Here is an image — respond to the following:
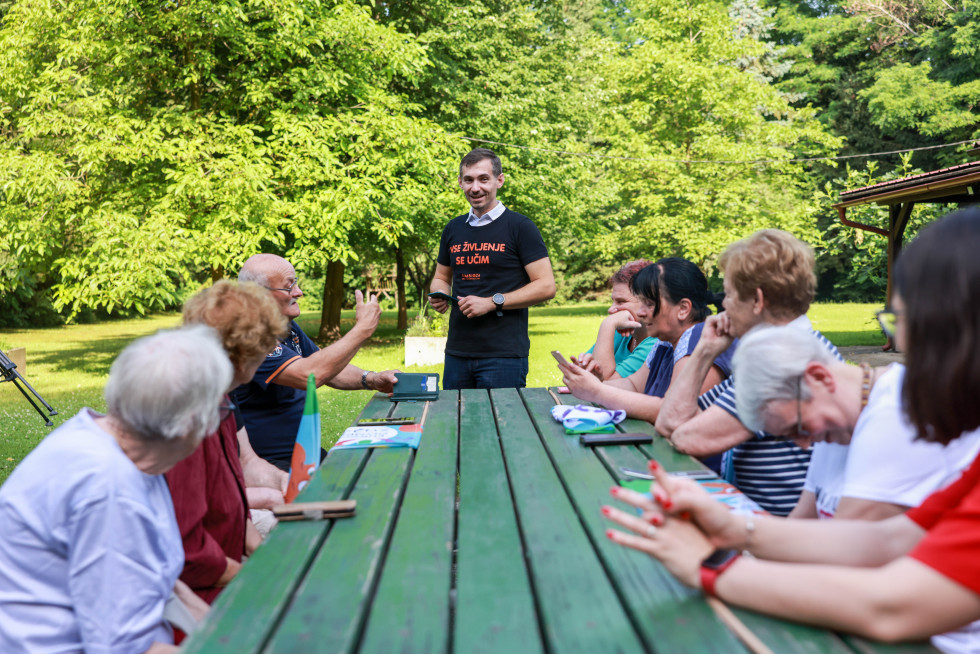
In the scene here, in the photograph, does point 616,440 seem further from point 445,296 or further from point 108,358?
point 108,358

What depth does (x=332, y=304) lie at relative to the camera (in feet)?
51.8

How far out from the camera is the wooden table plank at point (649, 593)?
50.7 inches

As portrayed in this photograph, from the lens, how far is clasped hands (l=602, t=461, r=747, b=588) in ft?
4.68

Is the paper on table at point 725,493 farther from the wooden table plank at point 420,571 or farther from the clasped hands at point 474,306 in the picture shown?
the clasped hands at point 474,306

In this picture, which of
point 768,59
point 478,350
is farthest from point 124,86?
point 768,59

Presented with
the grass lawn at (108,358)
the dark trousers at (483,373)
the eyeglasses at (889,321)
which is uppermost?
the eyeglasses at (889,321)

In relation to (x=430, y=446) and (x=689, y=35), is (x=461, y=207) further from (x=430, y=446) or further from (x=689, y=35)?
(x=689, y=35)

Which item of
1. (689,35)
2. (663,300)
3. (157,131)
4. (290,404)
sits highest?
(689,35)

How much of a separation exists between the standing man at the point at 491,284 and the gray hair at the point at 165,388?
2.65m

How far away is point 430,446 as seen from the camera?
2760 millimetres

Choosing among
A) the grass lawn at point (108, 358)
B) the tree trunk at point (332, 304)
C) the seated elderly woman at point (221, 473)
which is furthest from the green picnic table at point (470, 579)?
the tree trunk at point (332, 304)

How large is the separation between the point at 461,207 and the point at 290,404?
9685 millimetres

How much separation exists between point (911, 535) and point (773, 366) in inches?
16.1

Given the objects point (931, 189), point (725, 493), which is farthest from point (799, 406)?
point (931, 189)
